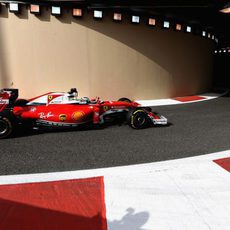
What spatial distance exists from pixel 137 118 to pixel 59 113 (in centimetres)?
197

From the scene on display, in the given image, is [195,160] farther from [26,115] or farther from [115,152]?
[26,115]

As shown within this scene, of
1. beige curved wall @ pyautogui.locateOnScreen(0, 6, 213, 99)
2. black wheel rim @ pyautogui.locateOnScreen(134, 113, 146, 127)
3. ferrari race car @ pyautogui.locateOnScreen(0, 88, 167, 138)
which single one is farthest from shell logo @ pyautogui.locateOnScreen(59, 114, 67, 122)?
beige curved wall @ pyautogui.locateOnScreen(0, 6, 213, 99)

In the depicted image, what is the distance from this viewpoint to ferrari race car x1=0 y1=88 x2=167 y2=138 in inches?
204

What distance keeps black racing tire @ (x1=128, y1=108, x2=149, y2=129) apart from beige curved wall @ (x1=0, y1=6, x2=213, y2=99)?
3901 mm

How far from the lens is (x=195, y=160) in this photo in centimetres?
388

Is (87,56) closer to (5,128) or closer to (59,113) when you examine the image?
(59,113)

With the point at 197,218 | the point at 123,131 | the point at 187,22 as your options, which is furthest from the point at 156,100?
the point at 197,218

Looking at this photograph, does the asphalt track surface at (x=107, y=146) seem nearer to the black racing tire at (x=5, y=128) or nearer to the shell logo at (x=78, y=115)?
the black racing tire at (x=5, y=128)

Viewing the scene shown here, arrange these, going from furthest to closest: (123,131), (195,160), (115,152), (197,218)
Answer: (123,131) < (115,152) < (195,160) < (197,218)

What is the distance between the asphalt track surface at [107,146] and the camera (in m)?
3.73

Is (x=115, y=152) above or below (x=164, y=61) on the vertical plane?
below

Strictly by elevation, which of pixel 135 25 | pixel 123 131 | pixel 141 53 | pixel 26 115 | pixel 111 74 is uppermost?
pixel 135 25

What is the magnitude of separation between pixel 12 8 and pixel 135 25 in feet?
15.7

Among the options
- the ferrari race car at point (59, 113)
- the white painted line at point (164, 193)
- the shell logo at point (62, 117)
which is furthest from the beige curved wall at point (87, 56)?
the white painted line at point (164, 193)
